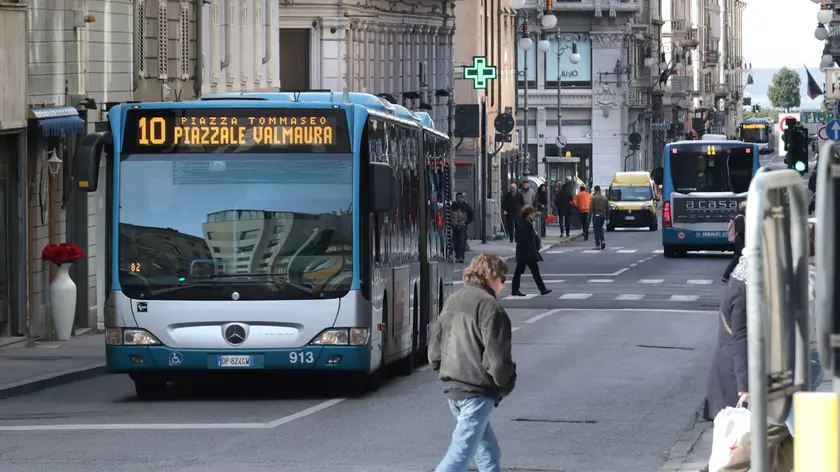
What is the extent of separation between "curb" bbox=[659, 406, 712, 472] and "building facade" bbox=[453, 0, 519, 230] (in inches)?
1732

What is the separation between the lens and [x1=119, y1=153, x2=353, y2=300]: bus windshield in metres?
17.5

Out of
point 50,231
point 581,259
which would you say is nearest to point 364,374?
point 50,231

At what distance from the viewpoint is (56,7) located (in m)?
28.7

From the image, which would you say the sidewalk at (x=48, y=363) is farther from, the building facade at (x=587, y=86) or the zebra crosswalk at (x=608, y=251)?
the building facade at (x=587, y=86)

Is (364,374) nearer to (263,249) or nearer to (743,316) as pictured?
(263,249)

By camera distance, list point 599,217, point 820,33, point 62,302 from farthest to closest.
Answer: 1. point 820,33
2. point 599,217
3. point 62,302

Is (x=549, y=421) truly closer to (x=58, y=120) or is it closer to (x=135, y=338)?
(x=135, y=338)

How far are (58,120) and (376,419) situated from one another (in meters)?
12.1

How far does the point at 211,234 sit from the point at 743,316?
7.06m

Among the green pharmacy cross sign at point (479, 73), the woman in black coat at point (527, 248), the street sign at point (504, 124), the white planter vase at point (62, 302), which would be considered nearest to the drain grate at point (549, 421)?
the white planter vase at point (62, 302)

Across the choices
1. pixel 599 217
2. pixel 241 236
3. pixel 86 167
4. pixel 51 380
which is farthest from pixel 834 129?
pixel 86 167

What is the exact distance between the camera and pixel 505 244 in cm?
5891

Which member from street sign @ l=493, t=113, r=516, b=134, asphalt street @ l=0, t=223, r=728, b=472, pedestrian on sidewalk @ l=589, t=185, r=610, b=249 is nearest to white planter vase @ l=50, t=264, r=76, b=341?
asphalt street @ l=0, t=223, r=728, b=472

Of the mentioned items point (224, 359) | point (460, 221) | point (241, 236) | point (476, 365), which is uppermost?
point (241, 236)
